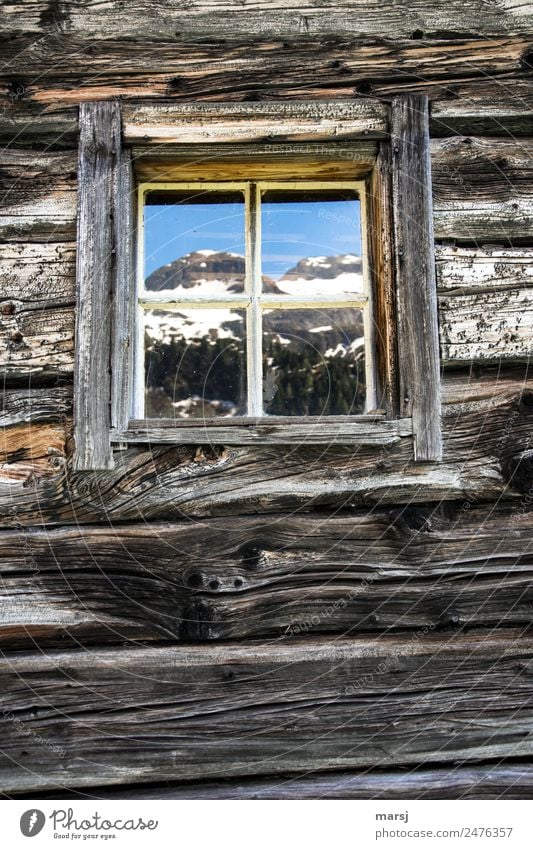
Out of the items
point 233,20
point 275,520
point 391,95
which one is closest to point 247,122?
point 233,20

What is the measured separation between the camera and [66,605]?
2.29 metres

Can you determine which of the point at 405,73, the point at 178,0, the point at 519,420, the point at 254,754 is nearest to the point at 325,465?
the point at 519,420

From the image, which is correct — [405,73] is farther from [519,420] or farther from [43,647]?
[43,647]

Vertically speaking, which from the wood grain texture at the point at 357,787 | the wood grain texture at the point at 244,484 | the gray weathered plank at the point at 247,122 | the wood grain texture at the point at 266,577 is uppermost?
the gray weathered plank at the point at 247,122

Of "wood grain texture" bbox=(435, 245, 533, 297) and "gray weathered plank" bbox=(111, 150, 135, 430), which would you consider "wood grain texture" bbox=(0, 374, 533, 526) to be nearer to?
"gray weathered plank" bbox=(111, 150, 135, 430)

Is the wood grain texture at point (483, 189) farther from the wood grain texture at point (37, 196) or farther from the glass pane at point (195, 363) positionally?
the wood grain texture at point (37, 196)

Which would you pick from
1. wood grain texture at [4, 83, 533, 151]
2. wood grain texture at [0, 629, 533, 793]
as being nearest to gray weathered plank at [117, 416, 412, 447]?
wood grain texture at [0, 629, 533, 793]

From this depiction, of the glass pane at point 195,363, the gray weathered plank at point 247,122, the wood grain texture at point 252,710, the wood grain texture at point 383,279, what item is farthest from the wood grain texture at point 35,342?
the wood grain texture at point 383,279

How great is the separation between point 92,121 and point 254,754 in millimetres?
1869

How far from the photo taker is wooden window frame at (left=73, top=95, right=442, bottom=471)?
2330mm

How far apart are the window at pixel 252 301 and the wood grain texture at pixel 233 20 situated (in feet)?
1.48

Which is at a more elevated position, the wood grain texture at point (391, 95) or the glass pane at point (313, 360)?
the wood grain texture at point (391, 95)

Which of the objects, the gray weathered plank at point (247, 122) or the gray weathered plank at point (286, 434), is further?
the gray weathered plank at point (247, 122)

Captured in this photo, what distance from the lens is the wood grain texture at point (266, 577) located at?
7.49 feet
